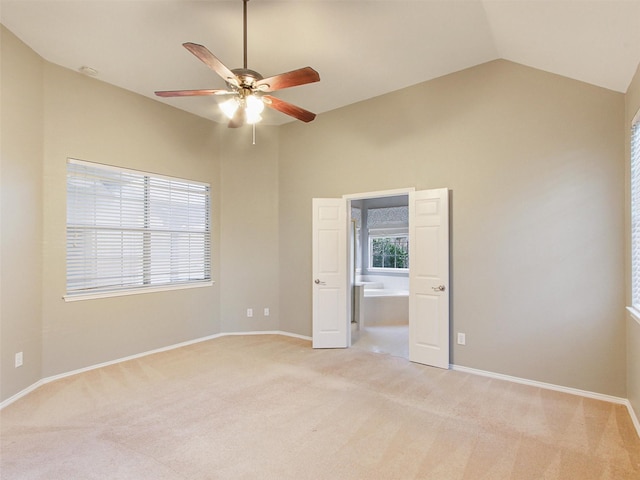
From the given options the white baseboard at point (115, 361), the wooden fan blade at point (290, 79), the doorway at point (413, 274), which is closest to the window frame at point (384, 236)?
the doorway at point (413, 274)

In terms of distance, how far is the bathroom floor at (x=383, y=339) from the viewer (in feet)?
14.6

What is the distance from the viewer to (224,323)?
522 cm

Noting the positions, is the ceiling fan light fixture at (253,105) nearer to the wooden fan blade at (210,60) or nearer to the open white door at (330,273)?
the wooden fan blade at (210,60)

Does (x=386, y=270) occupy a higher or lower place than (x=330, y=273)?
lower

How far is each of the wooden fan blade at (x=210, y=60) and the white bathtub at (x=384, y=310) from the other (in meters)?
4.32

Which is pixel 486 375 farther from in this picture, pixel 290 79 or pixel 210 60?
pixel 210 60

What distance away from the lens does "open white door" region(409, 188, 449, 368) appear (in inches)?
148

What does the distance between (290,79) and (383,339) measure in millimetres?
3799

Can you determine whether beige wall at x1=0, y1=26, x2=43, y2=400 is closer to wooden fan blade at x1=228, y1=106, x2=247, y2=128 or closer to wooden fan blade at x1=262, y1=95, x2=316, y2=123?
wooden fan blade at x1=228, y1=106, x2=247, y2=128

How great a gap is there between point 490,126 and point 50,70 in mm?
4461

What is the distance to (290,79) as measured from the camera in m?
2.43

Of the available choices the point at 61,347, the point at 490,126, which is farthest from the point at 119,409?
the point at 490,126

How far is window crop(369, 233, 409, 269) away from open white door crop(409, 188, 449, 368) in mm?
3668

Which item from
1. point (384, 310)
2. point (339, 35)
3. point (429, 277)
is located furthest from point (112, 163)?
point (384, 310)
